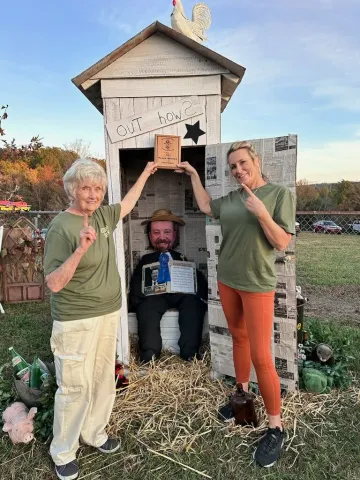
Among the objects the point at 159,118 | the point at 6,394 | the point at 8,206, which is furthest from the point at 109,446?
the point at 8,206

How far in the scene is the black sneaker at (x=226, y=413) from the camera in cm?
280

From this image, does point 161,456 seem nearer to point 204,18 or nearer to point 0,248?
point 204,18

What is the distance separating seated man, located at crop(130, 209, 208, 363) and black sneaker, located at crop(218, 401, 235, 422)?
2.70 feet

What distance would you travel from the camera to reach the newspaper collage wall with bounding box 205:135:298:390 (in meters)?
2.79

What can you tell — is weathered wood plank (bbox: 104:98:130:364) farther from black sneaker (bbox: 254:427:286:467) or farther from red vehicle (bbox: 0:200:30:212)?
red vehicle (bbox: 0:200:30:212)

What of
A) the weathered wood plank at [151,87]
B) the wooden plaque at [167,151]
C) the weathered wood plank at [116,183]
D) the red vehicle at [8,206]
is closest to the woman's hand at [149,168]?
the wooden plaque at [167,151]

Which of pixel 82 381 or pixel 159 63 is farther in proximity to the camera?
pixel 159 63

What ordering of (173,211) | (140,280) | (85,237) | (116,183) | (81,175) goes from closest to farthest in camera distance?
(85,237) → (81,175) → (116,183) → (140,280) → (173,211)

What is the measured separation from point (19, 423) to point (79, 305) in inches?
43.2

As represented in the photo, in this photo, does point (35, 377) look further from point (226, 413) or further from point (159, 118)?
point (159, 118)

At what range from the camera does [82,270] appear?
2.16m

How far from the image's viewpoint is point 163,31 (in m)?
3.08

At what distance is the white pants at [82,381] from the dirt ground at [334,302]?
3539 millimetres

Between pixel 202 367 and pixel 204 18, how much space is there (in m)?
3.35
